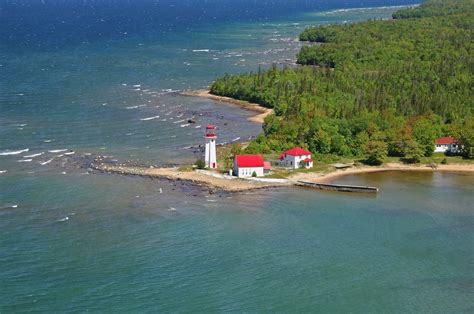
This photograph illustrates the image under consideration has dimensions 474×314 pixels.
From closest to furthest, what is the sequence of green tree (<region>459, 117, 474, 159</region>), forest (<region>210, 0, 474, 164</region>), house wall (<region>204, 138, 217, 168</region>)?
house wall (<region>204, 138, 217, 168</region>), green tree (<region>459, 117, 474, 159</region>), forest (<region>210, 0, 474, 164</region>)

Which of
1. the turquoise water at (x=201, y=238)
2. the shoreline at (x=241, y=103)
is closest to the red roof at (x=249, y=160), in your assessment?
the turquoise water at (x=201, y=238)

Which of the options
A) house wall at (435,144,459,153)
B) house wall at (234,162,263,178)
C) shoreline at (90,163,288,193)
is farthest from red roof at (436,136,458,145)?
house wall at (234,162,263,178)

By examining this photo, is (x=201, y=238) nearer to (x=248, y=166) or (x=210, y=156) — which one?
(x=248, y=166)

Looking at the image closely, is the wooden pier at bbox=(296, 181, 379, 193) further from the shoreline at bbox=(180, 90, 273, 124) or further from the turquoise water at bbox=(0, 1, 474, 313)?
the shoreline at bbox=(180, 90, 273, 124)

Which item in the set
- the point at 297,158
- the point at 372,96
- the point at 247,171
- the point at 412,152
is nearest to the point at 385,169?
the point at 412,152

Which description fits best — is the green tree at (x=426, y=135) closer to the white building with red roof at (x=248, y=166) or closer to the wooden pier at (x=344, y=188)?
the wooden pier at (x=344, y=188)

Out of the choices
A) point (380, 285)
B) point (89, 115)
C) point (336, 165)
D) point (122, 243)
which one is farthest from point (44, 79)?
point (380, 285)
